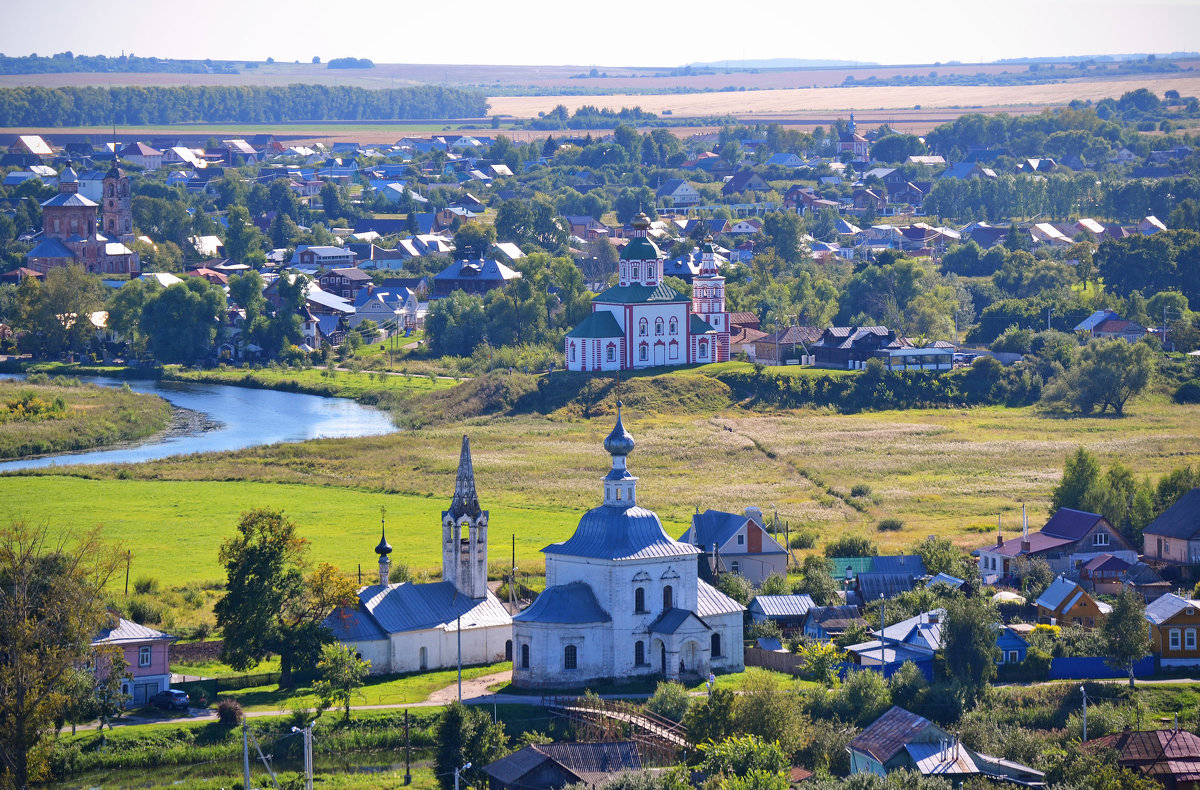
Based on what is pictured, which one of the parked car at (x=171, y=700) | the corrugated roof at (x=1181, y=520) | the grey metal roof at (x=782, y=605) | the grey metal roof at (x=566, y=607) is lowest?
the grey metal roof at (x=782, y=605)

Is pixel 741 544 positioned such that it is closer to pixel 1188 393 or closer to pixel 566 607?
pixel 566 607

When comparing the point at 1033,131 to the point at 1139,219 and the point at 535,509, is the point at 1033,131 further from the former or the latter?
the point at 535,509

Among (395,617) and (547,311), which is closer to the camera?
(395,617)

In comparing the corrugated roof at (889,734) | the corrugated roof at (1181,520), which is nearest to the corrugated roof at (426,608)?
the corrugated roof at (889,734)

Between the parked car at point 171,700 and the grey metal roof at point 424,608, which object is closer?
the parked car at point 171,700

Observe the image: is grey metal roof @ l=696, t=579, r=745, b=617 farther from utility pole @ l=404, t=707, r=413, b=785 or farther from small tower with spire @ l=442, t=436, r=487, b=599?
utility pole @ l=404, t=707, r=413, b=785

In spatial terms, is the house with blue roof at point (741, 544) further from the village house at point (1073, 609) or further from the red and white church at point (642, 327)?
the red and white church at point (642, 327)

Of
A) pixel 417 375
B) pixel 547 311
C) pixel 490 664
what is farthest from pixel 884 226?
pixel 490 664
